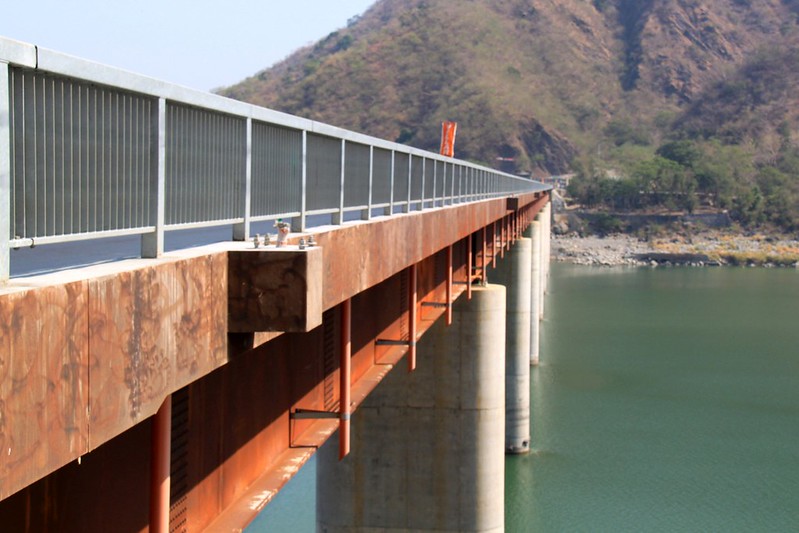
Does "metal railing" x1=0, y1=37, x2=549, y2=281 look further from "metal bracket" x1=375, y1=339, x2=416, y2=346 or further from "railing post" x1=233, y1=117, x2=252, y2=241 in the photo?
"metal bracket" x1=375, y1=339, x2=416, y2=346

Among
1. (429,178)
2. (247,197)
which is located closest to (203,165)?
(247,197)

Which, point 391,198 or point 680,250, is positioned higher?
point 391,198

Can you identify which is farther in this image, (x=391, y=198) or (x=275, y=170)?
(x=391, y=198)

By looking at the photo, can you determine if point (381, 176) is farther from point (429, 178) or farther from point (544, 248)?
point (544, 248)

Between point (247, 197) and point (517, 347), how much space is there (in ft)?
93.4

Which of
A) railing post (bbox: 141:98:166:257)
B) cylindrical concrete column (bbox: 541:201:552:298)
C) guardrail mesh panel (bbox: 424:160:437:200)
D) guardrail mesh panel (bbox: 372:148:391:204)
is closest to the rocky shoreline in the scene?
cylindrical concrete column (bbox: 541:201:552:298)

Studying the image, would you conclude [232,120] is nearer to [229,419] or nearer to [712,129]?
[229,419]

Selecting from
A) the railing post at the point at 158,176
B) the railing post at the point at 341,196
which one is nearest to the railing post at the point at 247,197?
the railing post at the point at 158,176

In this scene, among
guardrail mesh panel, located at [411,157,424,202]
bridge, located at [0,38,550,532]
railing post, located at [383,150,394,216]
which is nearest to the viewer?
bridge, located at [0,38,550,532]

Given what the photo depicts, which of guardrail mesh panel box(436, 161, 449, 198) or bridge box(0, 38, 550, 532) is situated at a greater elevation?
guardrail mesh panel box(436, 161, 449, 198)

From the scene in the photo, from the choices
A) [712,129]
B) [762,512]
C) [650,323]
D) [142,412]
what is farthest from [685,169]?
[142,412]

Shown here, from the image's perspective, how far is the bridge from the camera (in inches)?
141

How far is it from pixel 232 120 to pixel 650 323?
53648 millimetres

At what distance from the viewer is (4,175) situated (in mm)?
3473
